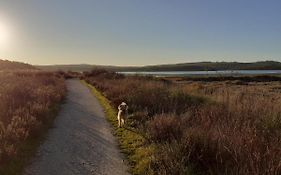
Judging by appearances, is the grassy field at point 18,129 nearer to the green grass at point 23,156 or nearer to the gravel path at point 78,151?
the green grass at point 23,156

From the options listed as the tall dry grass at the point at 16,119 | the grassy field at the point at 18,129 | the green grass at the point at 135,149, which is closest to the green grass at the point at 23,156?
the grassy field at the point at 18,129

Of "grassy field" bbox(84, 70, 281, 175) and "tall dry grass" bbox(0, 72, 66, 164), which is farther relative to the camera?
"tall dry grass" bbox(0, 72, 66, 164)

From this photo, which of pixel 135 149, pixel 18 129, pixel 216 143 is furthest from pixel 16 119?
pixel 216 143

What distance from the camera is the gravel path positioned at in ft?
28.9

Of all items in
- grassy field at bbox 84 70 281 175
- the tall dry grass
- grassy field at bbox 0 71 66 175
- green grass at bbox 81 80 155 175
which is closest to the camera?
grassy field at bbox 84 70 281 175

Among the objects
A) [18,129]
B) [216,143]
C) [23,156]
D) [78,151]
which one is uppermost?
[216,143]

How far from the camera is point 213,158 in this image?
8367mm

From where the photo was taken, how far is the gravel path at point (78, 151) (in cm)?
880

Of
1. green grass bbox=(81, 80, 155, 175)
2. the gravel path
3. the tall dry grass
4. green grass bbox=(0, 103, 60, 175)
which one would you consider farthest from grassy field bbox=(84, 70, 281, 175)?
the tall dry grass

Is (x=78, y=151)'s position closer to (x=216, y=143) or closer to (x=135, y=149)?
(x=135, y=149)

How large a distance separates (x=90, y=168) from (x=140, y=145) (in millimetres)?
2458

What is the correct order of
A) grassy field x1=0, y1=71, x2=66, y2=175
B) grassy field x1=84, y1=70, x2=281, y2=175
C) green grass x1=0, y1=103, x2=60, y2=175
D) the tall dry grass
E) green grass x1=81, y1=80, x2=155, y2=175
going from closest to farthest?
grassy field x1=84, y1=70, x2=281, y2=175 < green grass x1=0, y1=103, x2=60, y2=175 < green grass x1=81, y1=80, x2=155, y2=175 < grassy field x1=0, y1=71, x2=66, y2=175 < the tall dry grass

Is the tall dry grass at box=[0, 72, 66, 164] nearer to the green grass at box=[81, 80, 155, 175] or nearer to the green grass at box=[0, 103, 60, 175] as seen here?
the green grass at box=[0, 103, 60, 175]

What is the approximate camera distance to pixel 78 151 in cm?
1058
